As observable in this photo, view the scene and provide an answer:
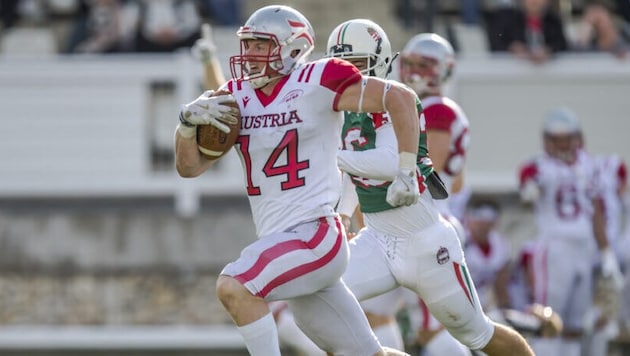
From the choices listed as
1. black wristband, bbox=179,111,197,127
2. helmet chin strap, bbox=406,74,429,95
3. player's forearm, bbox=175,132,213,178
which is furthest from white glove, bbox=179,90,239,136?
helmet chin strap, bbox=406,74,429,95

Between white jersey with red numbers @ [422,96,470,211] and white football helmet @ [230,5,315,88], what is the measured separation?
5.73 ft

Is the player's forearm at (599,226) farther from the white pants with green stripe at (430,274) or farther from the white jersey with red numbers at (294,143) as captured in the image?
the white jersey with red numbers at (294,143)

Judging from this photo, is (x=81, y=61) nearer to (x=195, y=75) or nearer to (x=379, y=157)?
(x=195, y=75)

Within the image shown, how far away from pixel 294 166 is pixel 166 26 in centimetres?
711

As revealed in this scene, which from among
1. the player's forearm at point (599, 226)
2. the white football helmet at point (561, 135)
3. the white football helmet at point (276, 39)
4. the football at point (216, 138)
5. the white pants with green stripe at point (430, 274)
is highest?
the white football helmet at point (276, 39)

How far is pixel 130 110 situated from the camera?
1345cm

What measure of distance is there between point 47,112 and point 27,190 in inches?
26.4

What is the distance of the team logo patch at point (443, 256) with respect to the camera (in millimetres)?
8109

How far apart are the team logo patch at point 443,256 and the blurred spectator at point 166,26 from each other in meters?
6.52

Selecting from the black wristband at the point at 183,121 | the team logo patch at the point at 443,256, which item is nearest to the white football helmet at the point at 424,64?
the team logo patch at the point at 443,256

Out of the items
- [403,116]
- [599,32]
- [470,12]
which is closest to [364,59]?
[403,116]

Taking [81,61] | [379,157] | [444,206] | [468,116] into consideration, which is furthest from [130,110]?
[379,157]

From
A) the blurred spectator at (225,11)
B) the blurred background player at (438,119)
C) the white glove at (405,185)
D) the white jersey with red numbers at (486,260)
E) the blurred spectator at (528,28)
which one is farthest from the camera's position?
the blurred spectator at (225,11)

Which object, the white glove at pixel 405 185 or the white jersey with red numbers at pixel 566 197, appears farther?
the white jersey with red numbers at pixel 566 197
